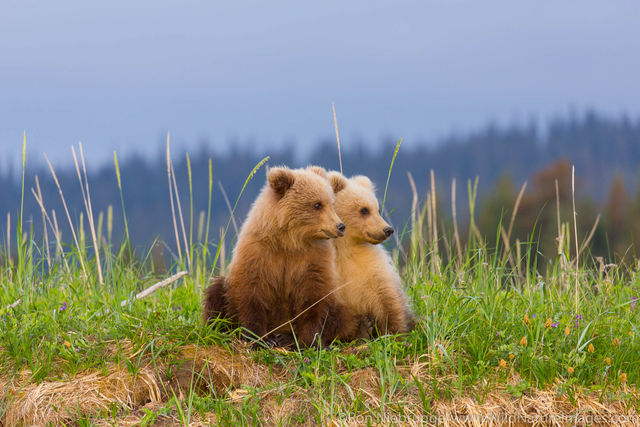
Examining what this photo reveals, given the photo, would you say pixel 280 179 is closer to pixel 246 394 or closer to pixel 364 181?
pixel 364 181

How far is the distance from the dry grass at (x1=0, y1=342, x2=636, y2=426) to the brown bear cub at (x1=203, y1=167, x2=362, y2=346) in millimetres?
303

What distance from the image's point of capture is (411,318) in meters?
4.76

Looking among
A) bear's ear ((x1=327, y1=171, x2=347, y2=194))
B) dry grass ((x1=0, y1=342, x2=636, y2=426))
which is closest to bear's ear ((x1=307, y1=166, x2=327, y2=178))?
bear's ear ((x1=327, y1=171, x2=347, y2=194))

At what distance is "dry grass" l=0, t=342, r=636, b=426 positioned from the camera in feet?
14.0

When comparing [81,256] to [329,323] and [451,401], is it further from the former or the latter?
[451,401]

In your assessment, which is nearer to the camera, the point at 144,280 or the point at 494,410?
the point at 494,410

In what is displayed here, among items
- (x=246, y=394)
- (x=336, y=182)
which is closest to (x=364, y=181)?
(x=336, y=182)

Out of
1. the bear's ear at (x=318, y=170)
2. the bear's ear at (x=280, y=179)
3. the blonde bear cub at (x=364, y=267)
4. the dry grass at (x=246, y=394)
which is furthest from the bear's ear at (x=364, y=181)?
the dry grass at (x=246, y=394)

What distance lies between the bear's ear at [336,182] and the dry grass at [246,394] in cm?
117

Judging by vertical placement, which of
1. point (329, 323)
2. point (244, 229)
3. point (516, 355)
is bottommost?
point (516, 355)

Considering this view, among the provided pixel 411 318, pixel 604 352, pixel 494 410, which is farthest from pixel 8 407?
pixel 604 352

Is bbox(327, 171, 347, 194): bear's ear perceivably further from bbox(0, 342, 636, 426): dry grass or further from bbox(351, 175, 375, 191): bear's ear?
bbox(0, 342, 636, 426): dry grass

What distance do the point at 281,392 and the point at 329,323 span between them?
0.51 metres

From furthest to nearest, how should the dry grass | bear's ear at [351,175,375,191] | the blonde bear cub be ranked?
1. bear's ear at [351,175,375,191]
2. the blonde bear cub
3. the dry grass
